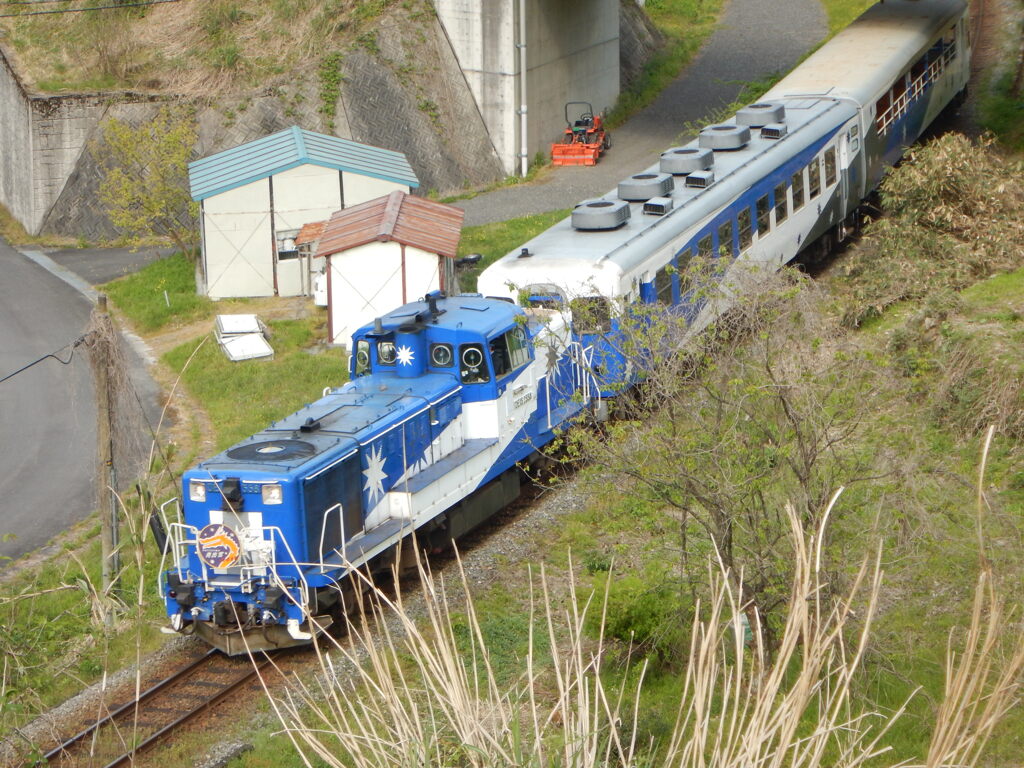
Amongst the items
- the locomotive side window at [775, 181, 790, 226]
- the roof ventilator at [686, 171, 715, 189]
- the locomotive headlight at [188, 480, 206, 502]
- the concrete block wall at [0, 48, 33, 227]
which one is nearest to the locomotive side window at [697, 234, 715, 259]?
the roof ventilator at [686, 171, 715, 189]

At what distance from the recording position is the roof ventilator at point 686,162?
23453mm

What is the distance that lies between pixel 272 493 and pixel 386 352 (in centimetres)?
360

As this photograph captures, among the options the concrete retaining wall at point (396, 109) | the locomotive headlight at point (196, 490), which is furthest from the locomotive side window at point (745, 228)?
the concrete retaining wall at point (396, 109)

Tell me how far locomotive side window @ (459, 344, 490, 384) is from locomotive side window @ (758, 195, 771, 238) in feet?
28.9

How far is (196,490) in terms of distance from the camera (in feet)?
46.9

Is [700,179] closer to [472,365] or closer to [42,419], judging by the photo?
[472,365]

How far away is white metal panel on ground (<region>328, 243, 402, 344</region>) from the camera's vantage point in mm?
26828

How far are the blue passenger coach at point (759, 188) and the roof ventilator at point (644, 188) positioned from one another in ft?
0.07

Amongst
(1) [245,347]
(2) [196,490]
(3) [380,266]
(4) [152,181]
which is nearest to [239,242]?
(4) [152,181]

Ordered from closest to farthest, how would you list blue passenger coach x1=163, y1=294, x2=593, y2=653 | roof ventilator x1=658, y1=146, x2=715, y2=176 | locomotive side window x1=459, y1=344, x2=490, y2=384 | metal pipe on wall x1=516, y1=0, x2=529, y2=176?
1. blue passenger coach x1=163, y1=294, x2=593, y2=653
2. locomotive side window x1=459, y1=344, x2=490, y2=384
3. roof ventilator x1=658, y1=146, x2=715, y2=176
4. metal pipe on wall x1=516, y1=0, x2=529, y2=176

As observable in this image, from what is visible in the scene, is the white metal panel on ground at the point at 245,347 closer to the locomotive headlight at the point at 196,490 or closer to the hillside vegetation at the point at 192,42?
the locomotive headlight at the point at 196,490

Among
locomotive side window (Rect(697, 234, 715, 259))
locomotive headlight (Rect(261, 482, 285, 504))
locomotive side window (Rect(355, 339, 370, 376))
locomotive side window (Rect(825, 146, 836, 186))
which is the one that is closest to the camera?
locomotive headlight (Rect(261, 482, 285, 504))

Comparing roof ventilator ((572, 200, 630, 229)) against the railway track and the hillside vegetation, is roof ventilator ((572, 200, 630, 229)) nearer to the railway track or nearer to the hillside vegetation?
the railway track

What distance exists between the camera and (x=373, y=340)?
671 inches
